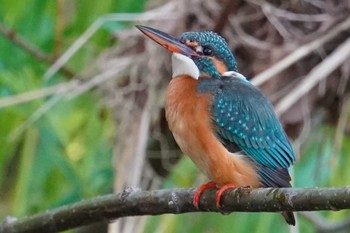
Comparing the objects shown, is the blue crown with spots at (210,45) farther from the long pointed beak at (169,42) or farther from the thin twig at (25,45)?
the thin twig at (25,45)

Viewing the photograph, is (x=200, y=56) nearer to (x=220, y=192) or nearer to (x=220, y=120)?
(x=220, y=120)

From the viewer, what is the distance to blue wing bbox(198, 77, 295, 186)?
185cm

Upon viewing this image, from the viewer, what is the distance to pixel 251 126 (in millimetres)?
1891

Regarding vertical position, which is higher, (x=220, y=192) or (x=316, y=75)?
(x=316, y=75)

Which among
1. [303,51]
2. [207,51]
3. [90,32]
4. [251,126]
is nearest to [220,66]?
[207,51]

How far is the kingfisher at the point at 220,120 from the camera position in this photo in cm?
179

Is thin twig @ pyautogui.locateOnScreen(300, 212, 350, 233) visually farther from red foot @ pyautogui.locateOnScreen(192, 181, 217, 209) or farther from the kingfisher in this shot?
red foot @ pyautogui.locateOnScreen(192, 181, 217, 209)

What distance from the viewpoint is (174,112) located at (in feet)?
6.10

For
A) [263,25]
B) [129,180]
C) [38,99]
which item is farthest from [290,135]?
[38,99]

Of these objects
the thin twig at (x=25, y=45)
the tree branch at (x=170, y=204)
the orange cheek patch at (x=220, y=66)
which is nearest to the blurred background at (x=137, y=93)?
the thin twig at (x=25, y=45)

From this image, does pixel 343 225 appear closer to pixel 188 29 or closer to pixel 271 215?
pixel 271 215

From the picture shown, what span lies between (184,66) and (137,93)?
2.78 feet

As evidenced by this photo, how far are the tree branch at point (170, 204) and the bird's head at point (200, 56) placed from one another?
29 centimetres

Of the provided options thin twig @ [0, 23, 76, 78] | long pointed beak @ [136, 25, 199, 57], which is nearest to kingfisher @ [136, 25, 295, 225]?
long pointed beak @ [136, 25, 199, 57]
